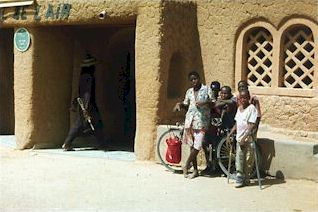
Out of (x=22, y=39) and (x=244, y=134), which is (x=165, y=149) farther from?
(x=22, y=39)

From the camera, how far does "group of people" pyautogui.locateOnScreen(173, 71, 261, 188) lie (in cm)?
694

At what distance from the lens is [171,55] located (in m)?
8.80

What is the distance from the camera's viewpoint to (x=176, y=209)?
19.2 ft

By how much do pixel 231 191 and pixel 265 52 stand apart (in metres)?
3.01

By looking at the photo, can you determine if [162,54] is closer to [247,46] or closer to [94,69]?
[247,46]

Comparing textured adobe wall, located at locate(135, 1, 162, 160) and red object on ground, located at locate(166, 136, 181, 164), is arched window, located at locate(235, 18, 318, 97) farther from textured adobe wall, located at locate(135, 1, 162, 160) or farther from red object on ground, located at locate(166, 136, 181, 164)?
red object on ground, located at locate(166, 136, 181, 164)

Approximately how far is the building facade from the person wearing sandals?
1211 millimetres

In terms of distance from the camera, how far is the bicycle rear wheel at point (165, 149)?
8008 mm

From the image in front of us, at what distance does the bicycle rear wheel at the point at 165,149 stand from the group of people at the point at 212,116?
1.21 feet

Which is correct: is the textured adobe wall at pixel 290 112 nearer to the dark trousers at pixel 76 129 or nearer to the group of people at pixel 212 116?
the group of people at pixel 212 116

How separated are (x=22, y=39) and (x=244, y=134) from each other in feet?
17.1

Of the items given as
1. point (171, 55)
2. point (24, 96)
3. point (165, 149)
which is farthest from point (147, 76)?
point (24, 96)

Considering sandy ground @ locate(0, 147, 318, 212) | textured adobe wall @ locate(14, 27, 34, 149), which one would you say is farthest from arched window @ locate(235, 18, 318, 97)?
textured adobe wall @ locate(14, 27, 34, 149)

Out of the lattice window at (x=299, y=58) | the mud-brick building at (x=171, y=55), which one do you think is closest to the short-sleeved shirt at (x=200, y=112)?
the mud-brick building at (x=171, y=55)
